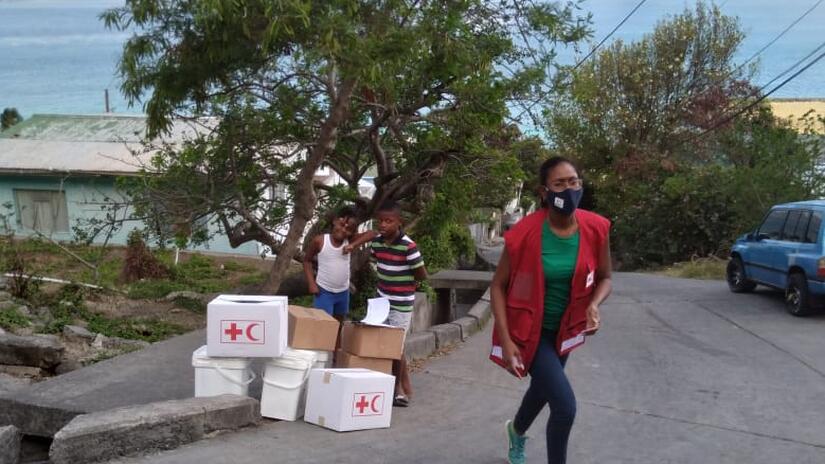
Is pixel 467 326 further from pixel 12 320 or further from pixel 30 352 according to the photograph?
pixel 12 320

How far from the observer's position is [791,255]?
13.6 meters

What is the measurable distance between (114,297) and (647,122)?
27.5 metres

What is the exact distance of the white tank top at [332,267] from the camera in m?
8.16

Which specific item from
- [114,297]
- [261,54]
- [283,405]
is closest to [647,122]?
[114,297]

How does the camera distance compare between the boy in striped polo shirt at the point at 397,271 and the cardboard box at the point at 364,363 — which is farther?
the boy in striped polo shirt at the point at 397,271

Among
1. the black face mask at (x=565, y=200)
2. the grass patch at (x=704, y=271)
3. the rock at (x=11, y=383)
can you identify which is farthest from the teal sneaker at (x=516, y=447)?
the grass patch at (x=704, y=271)

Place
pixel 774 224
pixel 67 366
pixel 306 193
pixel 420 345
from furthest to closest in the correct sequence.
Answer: pixel 774 224, pixel 306 193, pixel 420 345, pixel 67 366

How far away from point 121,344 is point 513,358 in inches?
264

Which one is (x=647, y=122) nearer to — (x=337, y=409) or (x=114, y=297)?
(x=114, y=297)

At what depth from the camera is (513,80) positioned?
10.2m

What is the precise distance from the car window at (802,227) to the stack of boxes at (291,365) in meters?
8.81

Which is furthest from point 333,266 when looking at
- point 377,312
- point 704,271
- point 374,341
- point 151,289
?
point 704,271

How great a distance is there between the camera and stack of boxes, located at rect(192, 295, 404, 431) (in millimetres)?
6512

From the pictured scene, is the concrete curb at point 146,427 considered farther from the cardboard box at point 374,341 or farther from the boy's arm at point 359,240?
the boy's arm at point 359,240
